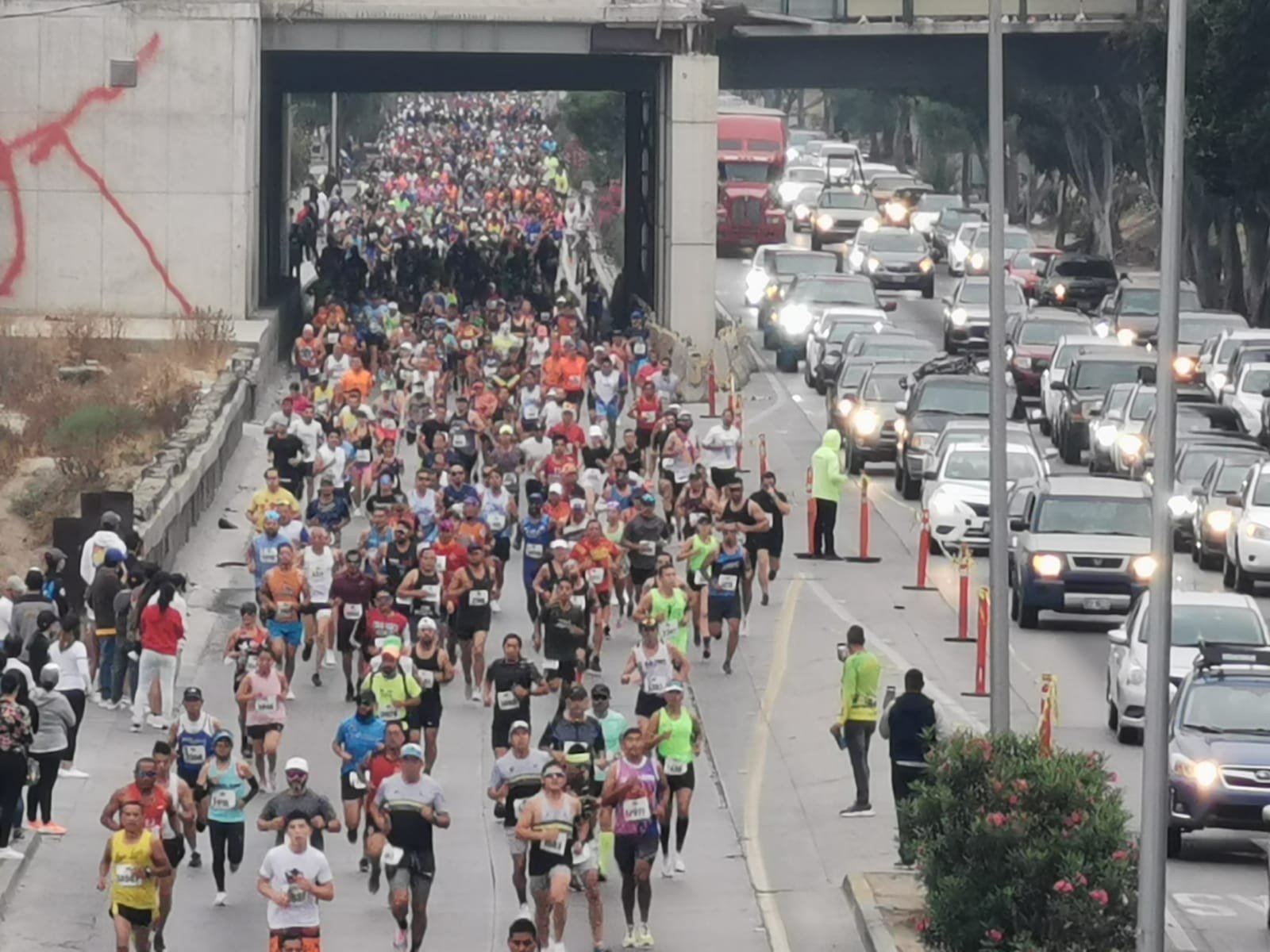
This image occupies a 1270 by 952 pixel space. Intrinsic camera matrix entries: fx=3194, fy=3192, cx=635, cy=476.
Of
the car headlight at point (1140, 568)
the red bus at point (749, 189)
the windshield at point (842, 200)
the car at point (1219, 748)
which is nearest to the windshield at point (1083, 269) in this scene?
the windshield at point (842, 200)

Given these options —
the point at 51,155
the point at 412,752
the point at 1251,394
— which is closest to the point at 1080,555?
the point at 412,752

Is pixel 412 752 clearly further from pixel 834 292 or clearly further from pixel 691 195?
pixel 834 292

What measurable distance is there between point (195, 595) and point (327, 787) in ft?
27.2

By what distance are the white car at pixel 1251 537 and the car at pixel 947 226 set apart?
44788 mm

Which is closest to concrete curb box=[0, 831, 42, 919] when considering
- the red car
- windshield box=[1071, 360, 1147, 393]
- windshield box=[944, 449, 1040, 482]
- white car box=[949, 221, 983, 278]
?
windshield box=[944, 449, 1040, 482]

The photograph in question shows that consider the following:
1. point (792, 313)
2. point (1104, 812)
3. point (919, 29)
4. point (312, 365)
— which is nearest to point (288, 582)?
point (1104, 812)

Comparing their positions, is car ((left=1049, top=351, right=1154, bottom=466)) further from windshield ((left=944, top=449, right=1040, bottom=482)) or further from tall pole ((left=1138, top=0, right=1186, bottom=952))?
tall pole ((left=1138, top=0, right=1186, bottom=952))

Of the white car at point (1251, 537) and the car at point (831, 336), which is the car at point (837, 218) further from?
the white car at point (1251, 537)

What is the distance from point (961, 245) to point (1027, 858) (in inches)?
2335

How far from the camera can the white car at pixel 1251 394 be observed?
44.9m

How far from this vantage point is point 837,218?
78.6m

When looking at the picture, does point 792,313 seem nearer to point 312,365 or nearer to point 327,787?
point 312,365

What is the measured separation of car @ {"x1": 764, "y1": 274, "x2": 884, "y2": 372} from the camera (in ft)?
181

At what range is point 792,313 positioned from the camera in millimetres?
55656
